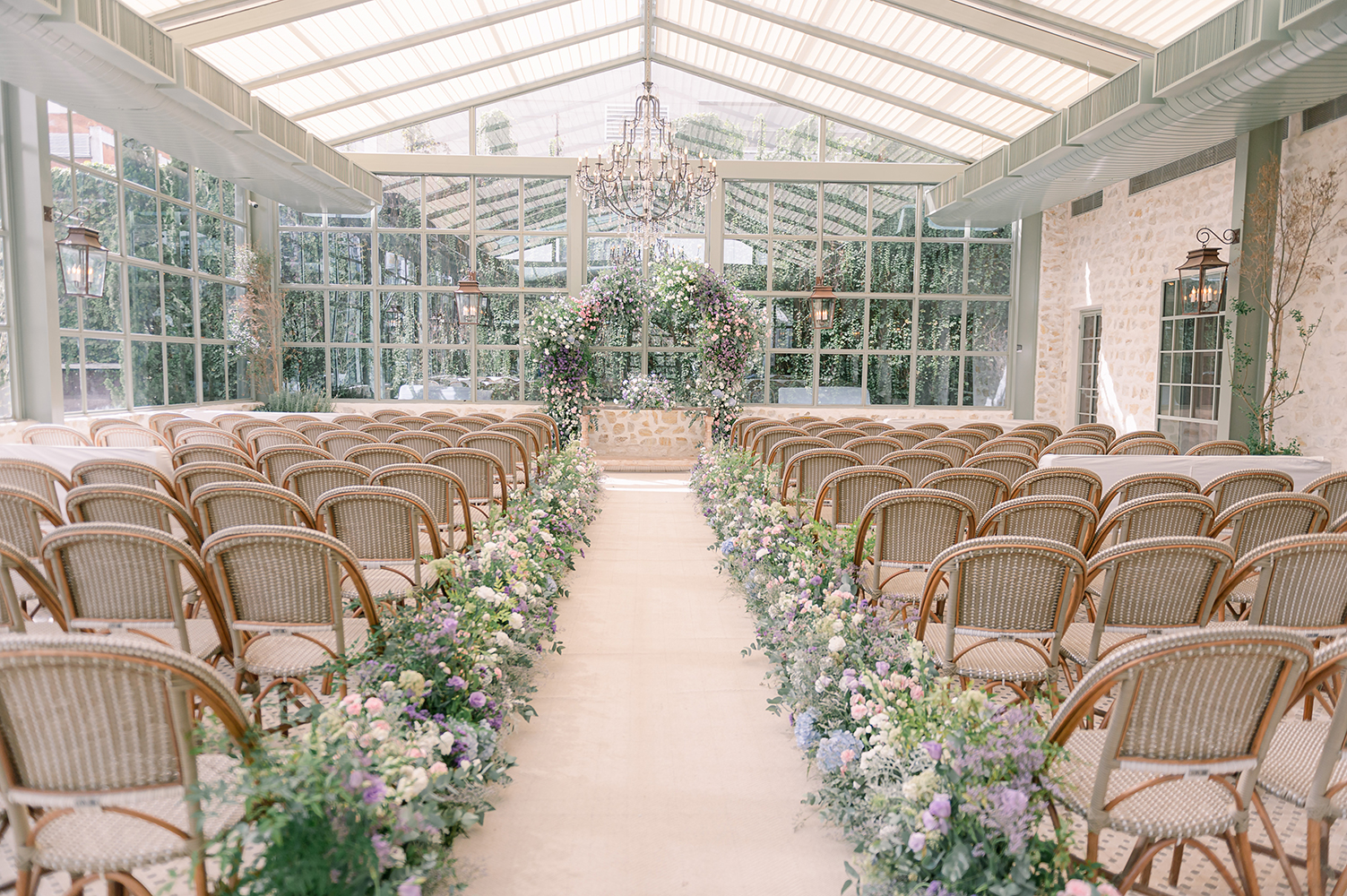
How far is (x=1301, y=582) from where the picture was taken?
2621 millimetres

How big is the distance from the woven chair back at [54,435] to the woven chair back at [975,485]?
5702mm

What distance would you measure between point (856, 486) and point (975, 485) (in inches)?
22.0

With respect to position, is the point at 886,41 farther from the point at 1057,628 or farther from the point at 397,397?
the point at 1057,628

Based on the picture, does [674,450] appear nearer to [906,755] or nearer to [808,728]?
[808,728]

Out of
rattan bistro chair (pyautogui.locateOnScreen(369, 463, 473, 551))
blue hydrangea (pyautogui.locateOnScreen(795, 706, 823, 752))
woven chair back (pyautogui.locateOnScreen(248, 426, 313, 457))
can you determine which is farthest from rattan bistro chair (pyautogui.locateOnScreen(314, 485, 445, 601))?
woven chair back (pyautogui.locateOnScreen(248, 426, 313, 457))

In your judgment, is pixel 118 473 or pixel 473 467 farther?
pixel 473 467

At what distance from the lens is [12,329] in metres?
7.33

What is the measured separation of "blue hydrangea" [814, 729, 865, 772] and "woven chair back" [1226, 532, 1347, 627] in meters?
1.34

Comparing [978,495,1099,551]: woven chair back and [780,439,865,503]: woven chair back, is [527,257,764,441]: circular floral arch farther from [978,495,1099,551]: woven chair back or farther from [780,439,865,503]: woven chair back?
[978,495,1099,551]: woven chair back

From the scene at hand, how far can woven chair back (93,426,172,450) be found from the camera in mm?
6055

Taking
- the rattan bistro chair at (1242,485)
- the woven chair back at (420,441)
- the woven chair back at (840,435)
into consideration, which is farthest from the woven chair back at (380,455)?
the rattan bistro chair at (1242,485)

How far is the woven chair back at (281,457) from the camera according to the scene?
4.57 metres

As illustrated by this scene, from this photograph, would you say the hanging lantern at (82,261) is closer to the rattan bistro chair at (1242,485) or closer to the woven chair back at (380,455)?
the woven chair back at (380,455)

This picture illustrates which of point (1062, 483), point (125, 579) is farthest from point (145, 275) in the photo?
point (1062, 483)
